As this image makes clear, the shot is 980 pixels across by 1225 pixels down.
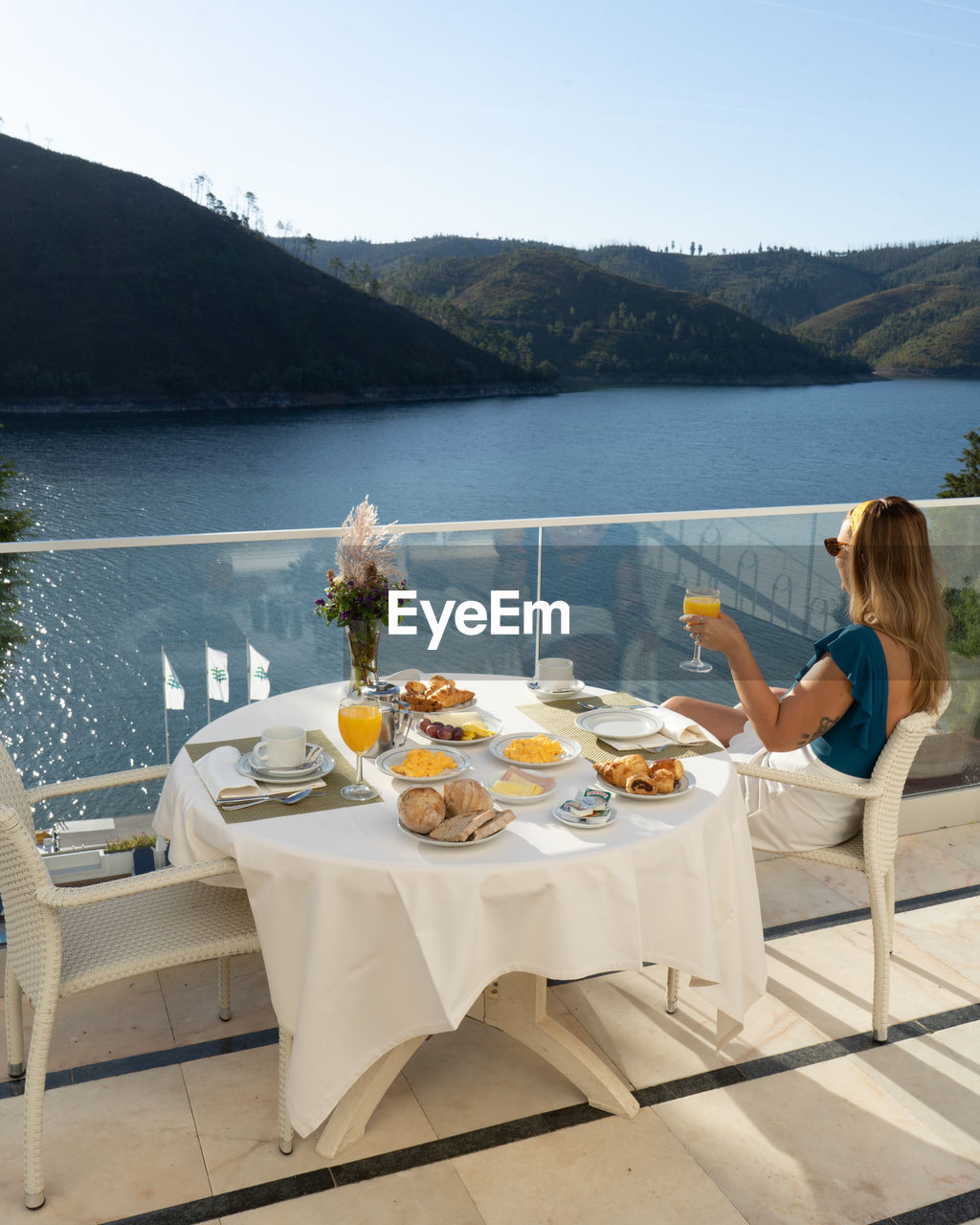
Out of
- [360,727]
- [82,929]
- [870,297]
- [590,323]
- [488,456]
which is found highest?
[870,297]

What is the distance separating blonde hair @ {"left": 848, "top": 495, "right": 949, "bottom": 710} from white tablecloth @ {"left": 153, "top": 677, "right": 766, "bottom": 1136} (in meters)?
0.66

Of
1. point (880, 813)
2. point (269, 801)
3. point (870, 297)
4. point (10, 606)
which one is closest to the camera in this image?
point (269, 801)

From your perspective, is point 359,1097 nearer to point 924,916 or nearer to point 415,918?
point 415,918

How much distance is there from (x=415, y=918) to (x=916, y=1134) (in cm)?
118

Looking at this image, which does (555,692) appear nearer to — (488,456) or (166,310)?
(166,310)

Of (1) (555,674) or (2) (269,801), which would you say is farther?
(1) (555,674)

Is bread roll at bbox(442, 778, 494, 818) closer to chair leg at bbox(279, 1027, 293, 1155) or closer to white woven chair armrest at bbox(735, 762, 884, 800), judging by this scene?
chair leg at bbox(279, 1027, 293, 1155)

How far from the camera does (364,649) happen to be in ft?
7.29

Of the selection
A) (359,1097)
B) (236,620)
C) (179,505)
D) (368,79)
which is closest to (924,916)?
(359,1097)

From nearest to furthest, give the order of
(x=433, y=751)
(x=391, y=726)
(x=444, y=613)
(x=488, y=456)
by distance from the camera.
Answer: (x=433, y=751) < (x=391, y=726) < (x=444, y=613) < (x=488, y=456)

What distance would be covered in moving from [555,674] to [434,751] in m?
0.52

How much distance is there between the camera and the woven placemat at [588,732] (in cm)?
205

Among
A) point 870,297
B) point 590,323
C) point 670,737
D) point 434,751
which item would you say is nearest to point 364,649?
point 434,751

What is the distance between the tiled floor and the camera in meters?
1.79
